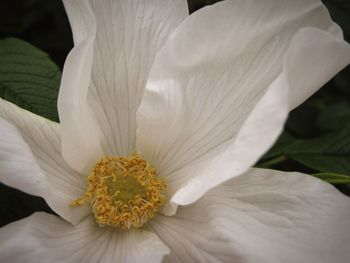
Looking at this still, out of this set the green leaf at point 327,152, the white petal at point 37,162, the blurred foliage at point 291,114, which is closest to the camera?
the white petal at point 37,162

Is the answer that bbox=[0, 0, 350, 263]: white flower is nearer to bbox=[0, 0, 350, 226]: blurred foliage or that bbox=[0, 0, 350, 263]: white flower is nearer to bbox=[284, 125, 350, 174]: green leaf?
bbox=[0, 0, 350, 226]: blurred foliage

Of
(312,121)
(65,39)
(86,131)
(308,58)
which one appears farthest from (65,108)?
(312,121)

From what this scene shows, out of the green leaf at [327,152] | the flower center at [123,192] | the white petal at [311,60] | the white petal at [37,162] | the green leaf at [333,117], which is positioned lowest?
the green leaf at [333,117]

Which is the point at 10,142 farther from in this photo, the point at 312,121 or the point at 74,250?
the point at 312,121

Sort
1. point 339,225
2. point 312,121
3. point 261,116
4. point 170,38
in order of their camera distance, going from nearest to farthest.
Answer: point 261,116 < point 339,225 < point 170,38 < point 312,121

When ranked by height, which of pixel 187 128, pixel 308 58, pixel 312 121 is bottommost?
pixel 312 121

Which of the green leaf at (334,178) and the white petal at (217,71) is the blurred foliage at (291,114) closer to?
the green leaf at (334,178)

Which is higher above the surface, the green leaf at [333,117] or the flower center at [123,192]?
the flower center at [123,192]

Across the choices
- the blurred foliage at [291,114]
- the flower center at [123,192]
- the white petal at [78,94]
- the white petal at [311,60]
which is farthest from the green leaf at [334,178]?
the white petal at [78,94]
